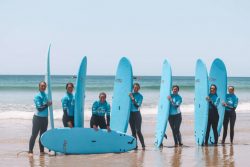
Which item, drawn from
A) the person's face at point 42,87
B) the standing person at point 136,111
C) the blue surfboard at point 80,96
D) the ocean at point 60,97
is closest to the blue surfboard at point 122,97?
the standing person at point 136,111

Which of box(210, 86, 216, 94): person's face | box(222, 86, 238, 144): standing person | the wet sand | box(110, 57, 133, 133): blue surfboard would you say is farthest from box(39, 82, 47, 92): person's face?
box(222, 86, 238, 144): standing person

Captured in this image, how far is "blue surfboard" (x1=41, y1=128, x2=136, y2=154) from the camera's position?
8.86 m

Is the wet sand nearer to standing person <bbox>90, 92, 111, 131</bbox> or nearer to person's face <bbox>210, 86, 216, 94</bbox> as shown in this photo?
standing person <bbox>90, 92, 111, 131</bbox>

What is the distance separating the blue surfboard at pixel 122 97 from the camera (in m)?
9.70

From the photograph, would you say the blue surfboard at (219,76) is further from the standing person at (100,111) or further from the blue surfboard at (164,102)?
the standing person at (100,111)

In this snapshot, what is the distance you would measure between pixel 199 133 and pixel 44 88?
3.61 m

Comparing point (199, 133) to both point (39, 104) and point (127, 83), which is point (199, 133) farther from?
point (39, 104)

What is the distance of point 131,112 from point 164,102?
927 millimetres

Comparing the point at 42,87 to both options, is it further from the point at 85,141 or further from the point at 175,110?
the point at 175,110

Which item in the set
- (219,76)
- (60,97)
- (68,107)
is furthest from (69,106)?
(60,97)

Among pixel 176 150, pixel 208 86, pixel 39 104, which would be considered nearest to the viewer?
pixel 39 104

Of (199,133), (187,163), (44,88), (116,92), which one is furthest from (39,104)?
(199,133)

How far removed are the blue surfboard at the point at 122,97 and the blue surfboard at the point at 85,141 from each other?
50cm

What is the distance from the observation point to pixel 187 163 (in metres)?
8.12
